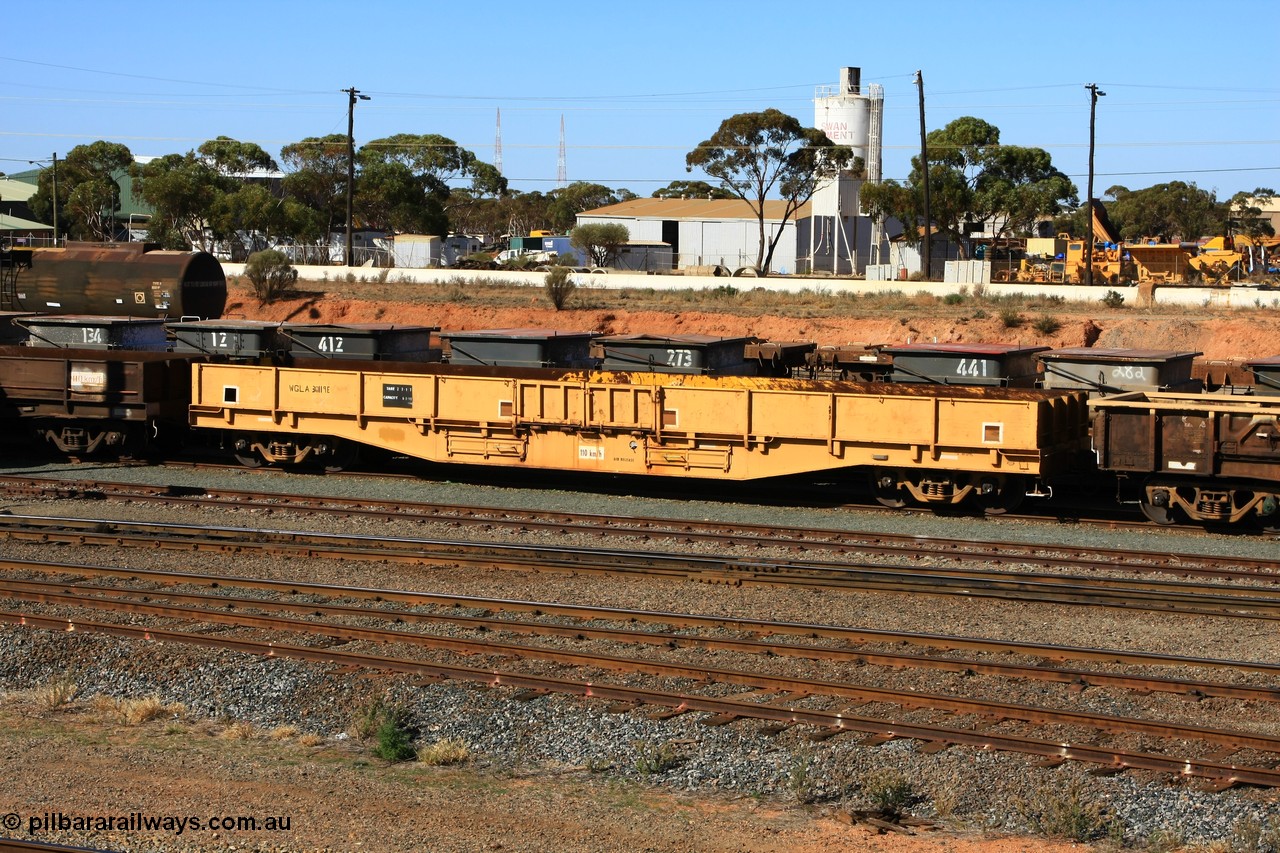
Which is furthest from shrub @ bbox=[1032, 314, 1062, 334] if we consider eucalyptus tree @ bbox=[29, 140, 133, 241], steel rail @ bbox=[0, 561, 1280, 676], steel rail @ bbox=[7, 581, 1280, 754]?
eucalyptus tree @ bbox=[29, 140, 133, 241]

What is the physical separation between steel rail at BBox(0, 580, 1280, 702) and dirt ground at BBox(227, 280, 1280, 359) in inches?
1364

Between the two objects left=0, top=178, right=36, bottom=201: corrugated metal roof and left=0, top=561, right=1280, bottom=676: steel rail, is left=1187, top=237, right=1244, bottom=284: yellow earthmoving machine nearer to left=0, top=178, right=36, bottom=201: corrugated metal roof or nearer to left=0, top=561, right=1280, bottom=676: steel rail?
left=0, top=561, right=1280, bottom=676: steel rail

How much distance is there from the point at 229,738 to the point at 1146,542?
13.1 m

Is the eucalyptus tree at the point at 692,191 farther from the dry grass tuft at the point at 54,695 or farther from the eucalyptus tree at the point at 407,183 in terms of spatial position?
the dry grass tuft at the point at 54,695

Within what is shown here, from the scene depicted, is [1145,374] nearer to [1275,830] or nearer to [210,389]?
[1275,830]

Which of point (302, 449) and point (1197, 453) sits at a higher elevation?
point (1197, 453)

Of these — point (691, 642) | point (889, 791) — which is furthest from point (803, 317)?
point (889, 791)

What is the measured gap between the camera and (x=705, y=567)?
1566cm

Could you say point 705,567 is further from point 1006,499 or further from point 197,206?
point 197,206

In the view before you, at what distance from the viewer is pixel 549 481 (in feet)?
76.5

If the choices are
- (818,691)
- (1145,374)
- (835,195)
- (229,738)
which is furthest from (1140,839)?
(835,195)

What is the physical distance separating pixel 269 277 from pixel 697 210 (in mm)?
30187

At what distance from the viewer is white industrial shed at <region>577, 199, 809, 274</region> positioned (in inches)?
3019

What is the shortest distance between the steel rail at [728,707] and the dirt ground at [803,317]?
36.5 metres
